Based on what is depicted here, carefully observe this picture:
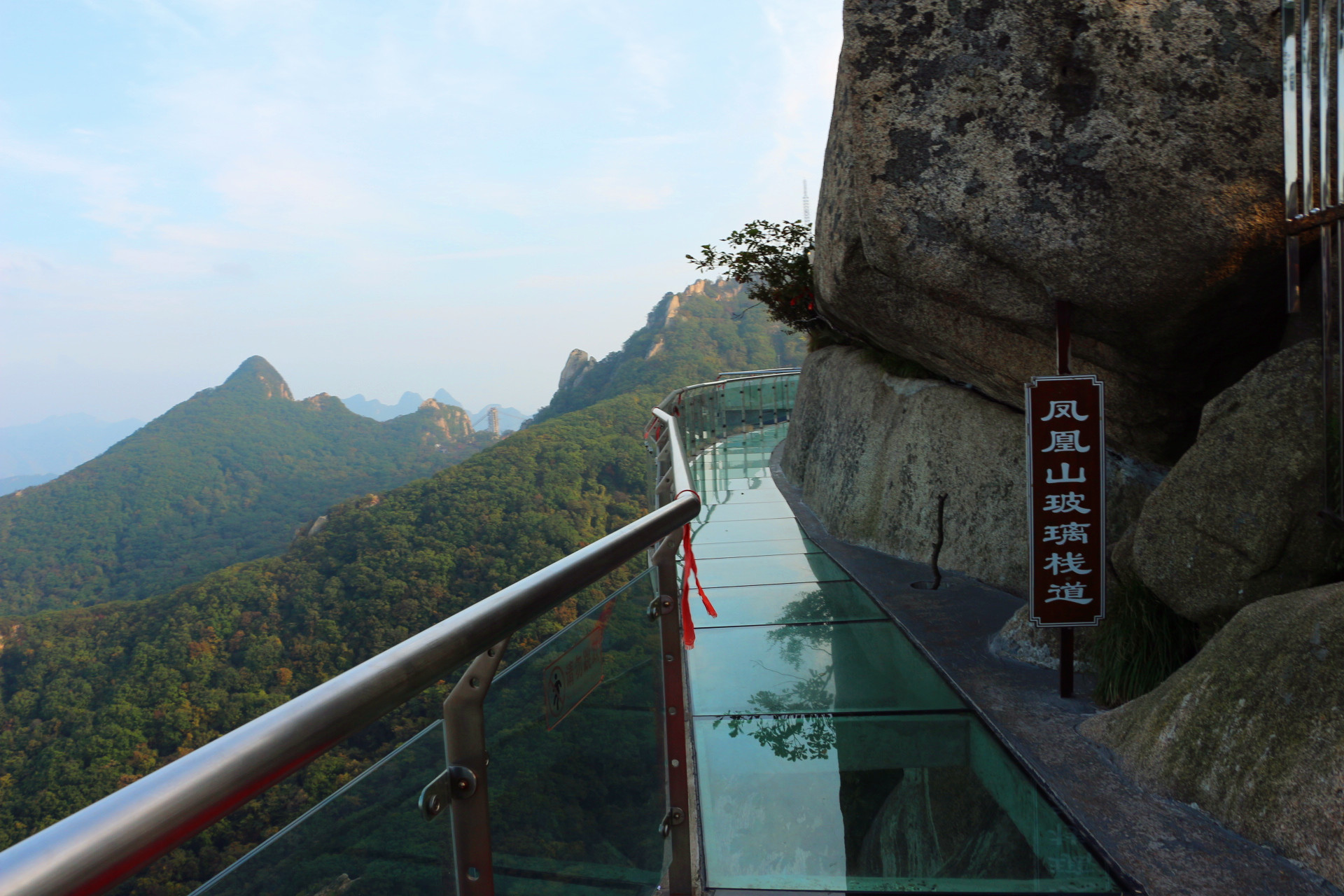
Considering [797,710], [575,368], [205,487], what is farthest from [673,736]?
[205,487]

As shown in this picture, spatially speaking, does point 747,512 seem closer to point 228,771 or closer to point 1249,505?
point 1249,505

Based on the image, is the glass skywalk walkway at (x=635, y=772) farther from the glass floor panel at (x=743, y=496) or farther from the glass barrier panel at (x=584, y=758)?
the glass floor panel at (x=743, y=496)

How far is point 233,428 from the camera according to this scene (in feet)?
267

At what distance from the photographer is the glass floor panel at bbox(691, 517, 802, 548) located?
618cm

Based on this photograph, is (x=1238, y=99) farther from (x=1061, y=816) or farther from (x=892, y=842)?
(x=892, y=842)

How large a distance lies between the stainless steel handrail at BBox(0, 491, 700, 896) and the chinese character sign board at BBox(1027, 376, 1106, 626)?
2522mm

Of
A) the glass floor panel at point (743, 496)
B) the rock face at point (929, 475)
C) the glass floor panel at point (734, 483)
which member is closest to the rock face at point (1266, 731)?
the rock face at point (929, 475)

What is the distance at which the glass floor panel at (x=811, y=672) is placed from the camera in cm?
321

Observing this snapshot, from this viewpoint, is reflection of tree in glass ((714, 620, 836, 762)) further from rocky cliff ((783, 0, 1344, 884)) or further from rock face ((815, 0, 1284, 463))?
rock face ((815, 0, 1284, 463))

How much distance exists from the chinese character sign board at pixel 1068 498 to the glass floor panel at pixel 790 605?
→ 121 cm

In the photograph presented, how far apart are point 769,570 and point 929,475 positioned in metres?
1.15

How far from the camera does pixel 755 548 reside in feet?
19.1

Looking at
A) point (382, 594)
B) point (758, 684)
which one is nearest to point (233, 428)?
point (382, 594)

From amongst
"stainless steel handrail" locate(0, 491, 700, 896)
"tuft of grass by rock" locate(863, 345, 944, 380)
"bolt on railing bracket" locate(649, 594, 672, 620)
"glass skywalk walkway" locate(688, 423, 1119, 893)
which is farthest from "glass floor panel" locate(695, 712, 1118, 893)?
"tuft of grass by rock" locate(863, 345, 944, 380)
